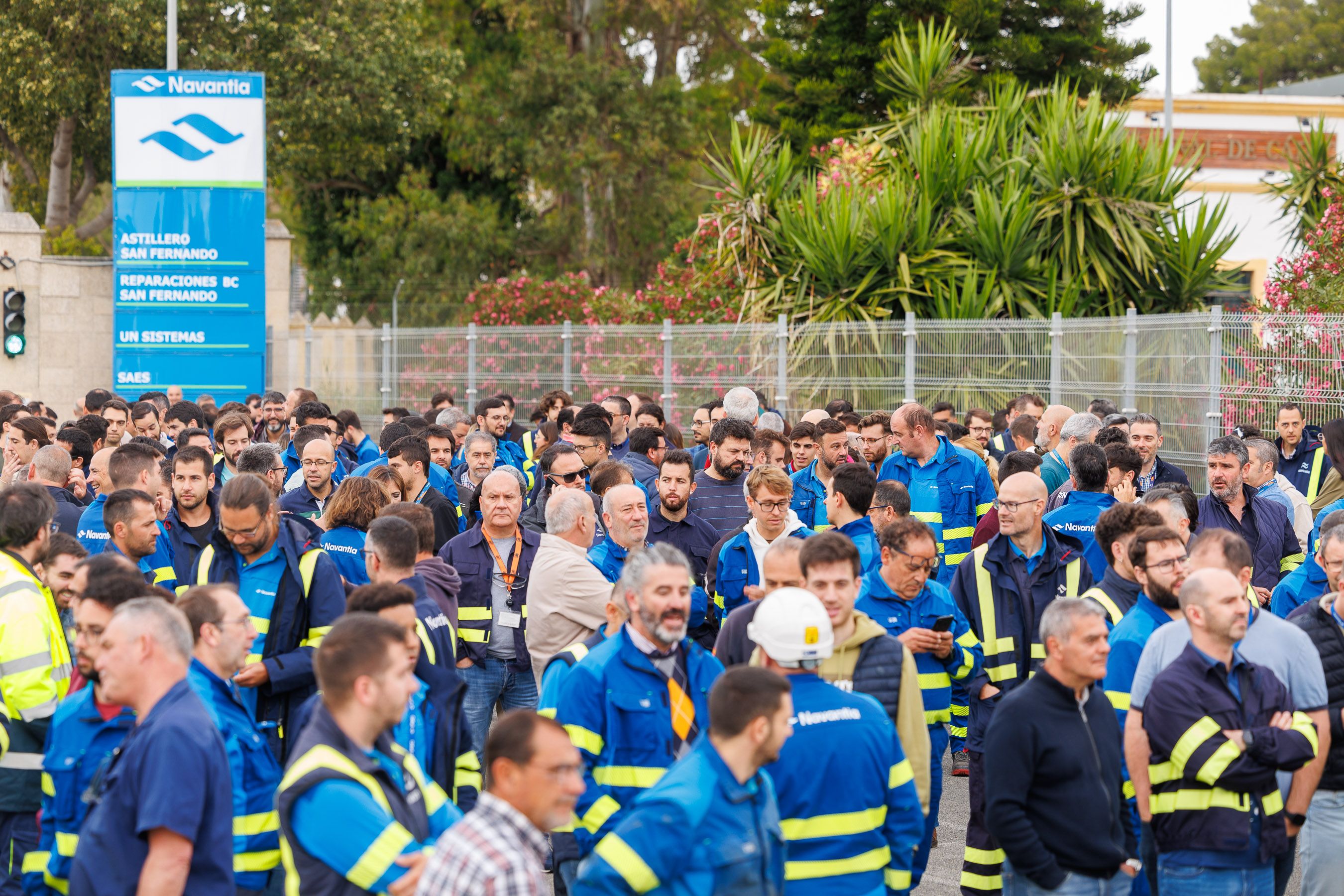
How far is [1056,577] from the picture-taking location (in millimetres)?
6875

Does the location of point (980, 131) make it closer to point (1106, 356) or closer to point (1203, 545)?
point (1106, 356)

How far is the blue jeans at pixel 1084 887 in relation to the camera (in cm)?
486

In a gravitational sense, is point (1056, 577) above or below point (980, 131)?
below

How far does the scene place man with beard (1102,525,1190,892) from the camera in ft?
18.7

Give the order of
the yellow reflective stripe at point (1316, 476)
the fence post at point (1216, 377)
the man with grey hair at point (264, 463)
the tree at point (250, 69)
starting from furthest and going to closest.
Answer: the tree at point (250, 69) < the fence post at point (1216, 377) < the yellow reflective stripe at point (1316, 476) < the man with grey hair at point (264, 463)

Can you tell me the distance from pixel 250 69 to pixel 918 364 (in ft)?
57.1

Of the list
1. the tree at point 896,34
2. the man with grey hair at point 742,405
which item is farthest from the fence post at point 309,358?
the man with grey hair at point 742,405

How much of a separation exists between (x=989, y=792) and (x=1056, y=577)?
220 cm

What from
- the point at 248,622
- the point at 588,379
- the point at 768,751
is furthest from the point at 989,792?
the point at 588,379

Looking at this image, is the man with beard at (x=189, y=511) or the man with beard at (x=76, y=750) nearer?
the man with beard at (x=76, y=750)

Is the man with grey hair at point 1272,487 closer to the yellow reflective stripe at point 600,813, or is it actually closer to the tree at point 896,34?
the yellow reflective stripe at point 600,813

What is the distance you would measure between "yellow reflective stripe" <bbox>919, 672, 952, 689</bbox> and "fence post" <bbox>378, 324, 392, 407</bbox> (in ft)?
56.4

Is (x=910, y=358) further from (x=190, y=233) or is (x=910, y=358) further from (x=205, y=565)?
(x=205, y=565)

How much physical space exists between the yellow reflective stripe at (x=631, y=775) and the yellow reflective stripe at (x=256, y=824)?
3.65 ft
